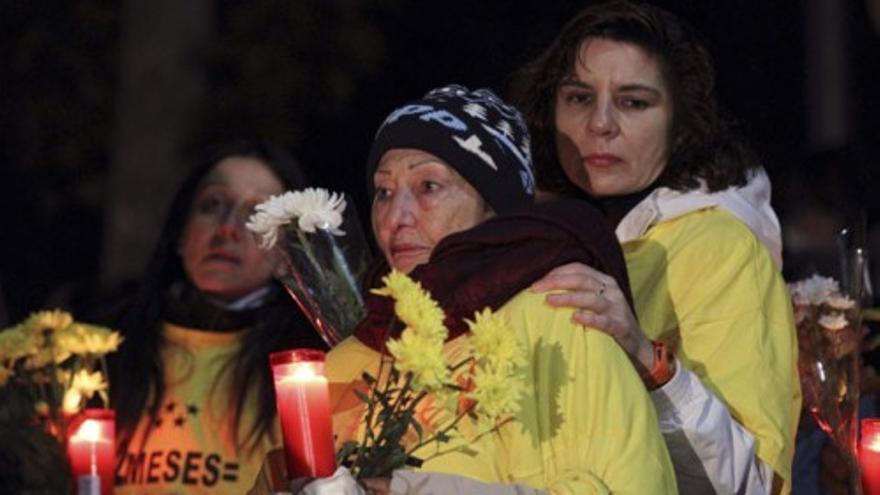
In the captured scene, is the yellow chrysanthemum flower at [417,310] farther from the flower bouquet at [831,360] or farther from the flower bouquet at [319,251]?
the flower bouquet at [831,360]

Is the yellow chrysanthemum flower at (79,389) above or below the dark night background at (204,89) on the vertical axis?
below

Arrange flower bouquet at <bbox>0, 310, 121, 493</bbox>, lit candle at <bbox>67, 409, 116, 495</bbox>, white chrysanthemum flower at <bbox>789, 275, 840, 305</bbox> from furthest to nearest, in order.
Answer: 1. white chrysanthemum flower at <bbox>789, 275, 840, 305</bbox>
2. flower bouquet at <bbox>0, 310, 121, 493</bbox>
3. lit candle at <bbox>67, 409, 116, 495</bbox>

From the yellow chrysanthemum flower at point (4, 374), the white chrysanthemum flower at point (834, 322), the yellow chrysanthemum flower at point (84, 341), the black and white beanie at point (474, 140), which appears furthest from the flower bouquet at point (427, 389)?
the white chrysanthemum flower at point (834, 322)

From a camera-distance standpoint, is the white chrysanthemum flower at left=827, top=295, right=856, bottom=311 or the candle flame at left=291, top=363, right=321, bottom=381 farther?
the white chrysanthemum flower at left=827, top=295, right=856, bottom=311

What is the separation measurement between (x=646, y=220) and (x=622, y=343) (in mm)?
839

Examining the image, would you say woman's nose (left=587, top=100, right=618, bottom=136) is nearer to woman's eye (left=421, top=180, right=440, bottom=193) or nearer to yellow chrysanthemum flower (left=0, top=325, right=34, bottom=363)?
woman's eye (left=421, top=180, right=440, bottom=193)

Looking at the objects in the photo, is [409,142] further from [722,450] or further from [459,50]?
[459,50]

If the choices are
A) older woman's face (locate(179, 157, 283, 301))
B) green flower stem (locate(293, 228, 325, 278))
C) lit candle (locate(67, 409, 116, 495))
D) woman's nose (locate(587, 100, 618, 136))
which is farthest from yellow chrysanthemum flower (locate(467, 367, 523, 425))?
older woman's face (locate(179, 157, 283, 301))

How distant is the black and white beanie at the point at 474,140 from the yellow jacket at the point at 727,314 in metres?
0.38

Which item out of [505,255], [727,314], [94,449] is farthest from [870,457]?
[94,449]

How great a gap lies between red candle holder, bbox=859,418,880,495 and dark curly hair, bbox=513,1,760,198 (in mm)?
815

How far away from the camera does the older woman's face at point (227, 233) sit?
8.40 meters

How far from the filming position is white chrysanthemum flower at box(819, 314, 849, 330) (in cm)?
721

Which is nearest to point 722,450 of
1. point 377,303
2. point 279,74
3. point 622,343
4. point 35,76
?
point 622,343
